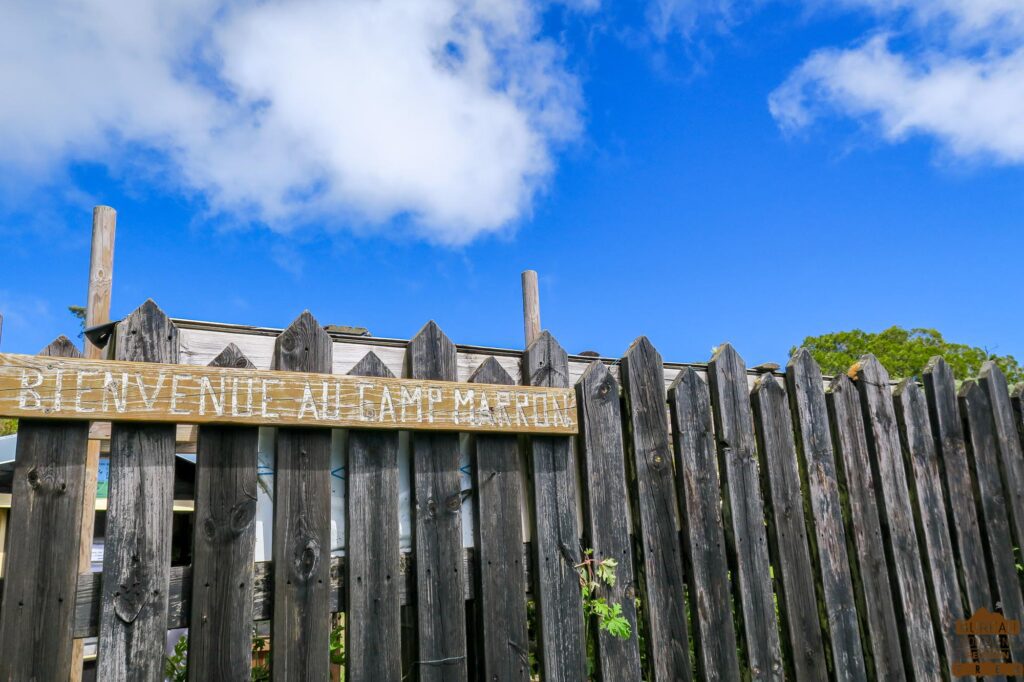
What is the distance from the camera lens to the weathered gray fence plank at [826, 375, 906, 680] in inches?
→ 130

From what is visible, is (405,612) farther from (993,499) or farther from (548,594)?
(993,499)

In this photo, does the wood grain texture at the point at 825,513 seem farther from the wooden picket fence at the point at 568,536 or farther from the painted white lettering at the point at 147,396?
the painted white lettering at the point at 147,396

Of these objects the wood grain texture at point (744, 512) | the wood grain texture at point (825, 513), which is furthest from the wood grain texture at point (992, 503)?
the wood grain texture at point (744, 512)

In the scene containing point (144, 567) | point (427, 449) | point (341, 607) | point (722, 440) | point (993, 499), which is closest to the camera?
point (144, 567)

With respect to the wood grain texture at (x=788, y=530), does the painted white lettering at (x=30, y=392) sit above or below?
above

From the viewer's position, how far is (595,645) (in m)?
2.68

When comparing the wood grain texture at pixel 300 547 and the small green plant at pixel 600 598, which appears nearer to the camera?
the wood grain texture at pixel 300 547

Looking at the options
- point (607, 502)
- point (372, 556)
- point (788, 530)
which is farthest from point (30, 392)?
point (788, 530)

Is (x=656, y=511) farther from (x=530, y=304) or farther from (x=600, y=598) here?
(x=530, y=304)

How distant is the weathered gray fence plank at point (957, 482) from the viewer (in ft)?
12.3

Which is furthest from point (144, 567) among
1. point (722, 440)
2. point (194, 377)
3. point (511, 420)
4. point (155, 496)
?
point (722, 440)

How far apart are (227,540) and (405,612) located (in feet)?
2.66

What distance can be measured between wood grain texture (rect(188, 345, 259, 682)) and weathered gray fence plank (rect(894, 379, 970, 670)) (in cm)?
318

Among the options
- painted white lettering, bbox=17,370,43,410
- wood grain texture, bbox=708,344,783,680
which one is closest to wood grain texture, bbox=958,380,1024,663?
wood grain texture, bbox=708,344,783,680
